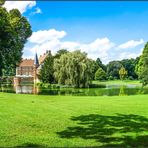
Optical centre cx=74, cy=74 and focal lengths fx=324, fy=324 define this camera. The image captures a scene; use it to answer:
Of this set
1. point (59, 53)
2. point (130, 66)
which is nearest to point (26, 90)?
point (59, 53)

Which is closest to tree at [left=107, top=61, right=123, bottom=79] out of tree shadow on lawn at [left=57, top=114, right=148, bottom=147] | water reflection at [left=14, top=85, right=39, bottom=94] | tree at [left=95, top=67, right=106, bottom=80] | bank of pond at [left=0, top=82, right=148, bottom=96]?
tree at [left=95, top=67, right=106, bottom=80]

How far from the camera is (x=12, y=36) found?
45500 millimetres

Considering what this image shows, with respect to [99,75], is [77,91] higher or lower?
lower

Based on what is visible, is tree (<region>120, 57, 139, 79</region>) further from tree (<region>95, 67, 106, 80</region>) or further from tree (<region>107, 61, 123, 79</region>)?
tree (<region>95, 67, 106, 80</region>)

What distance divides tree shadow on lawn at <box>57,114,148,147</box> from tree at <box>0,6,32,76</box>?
32310 mm

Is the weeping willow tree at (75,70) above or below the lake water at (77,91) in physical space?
above

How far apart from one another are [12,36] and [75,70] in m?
12.3

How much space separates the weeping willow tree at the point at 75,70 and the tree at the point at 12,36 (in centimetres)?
733

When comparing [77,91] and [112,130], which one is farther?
[77,91]

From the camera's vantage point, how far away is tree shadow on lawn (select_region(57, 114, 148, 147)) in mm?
8102

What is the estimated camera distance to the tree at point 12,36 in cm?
4300

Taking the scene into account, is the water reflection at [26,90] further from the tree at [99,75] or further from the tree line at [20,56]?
the tree at [99,75]

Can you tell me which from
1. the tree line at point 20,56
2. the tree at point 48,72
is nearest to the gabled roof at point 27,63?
the tree at point 48,72

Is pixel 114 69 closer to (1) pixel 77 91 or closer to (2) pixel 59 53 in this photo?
(2) pixel 59 53
